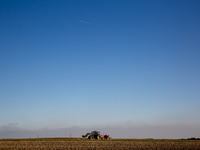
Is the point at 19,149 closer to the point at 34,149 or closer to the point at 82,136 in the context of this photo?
the point at 34,149

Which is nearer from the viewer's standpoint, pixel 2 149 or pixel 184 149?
pixel 2 149

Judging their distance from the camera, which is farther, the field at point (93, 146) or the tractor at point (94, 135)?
the tractor at point (94, 135)

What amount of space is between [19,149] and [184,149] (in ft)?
79.1

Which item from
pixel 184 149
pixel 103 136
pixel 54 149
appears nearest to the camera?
pixel 54 149

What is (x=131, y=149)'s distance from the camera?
102ft

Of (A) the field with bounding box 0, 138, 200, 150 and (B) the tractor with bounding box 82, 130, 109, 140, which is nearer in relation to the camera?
(A) the field with bounding box 0, 138, 200, 150

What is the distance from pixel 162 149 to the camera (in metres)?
32.0

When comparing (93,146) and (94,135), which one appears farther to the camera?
(94,135)

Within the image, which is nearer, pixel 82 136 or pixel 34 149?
pixel 34 149

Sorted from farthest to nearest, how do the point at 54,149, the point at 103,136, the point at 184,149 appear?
the point at 103,136
the point at 184,149
the point at 54,149

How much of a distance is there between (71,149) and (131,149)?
8.57 metres

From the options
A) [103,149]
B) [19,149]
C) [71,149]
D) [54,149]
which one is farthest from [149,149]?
[19,149]

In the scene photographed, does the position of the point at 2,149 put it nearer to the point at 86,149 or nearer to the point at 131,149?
the point at 86,149

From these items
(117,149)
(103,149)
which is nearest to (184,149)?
(117,149)
